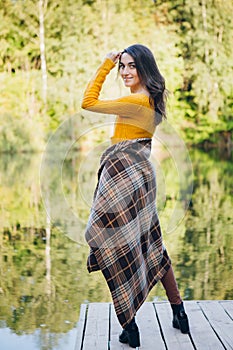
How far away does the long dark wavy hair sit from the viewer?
2.55 metres

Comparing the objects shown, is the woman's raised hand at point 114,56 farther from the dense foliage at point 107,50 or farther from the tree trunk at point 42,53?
the tree trunk at point 42,53

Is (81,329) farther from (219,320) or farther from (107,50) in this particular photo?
(107,50)

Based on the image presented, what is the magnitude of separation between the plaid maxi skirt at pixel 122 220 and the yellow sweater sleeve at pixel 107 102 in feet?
0.42

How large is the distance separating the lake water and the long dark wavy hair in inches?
18.3

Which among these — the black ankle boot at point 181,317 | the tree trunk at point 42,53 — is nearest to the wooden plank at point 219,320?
the black ankle boot at point 181,317

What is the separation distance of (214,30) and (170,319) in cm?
1950

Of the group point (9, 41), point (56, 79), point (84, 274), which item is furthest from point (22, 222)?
point (9, 41)

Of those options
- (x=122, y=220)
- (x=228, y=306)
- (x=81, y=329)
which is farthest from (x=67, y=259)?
(x=122, y=220)

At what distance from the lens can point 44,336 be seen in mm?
3367

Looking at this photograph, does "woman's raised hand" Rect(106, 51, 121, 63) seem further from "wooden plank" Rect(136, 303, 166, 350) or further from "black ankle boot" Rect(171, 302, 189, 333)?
"wooden plank" Rect(136, 303, 166, 350)

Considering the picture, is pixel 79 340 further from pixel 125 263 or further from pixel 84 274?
pixel 84 274

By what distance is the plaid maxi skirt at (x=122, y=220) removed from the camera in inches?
100

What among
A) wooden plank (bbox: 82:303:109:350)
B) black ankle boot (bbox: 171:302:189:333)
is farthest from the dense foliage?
black ankle boot (bbox: 171:302:189:333)

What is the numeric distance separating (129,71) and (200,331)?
3.70 ft
